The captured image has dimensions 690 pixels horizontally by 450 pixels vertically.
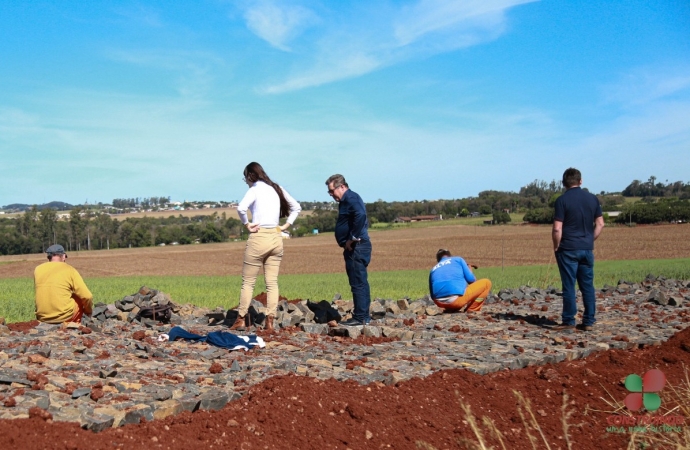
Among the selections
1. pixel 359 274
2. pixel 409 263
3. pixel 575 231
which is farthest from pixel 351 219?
pixel 409 263

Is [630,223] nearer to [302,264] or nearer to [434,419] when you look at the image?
[302,264]

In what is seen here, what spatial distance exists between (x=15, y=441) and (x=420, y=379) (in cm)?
335

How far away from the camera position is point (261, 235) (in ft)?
27.4

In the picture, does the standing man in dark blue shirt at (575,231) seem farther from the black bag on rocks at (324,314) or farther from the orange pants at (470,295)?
the black bag on rocks at (324,314)

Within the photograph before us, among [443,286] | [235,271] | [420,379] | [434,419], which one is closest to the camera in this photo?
[434,419]

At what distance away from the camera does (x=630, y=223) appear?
7050cm

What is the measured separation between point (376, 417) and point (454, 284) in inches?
228

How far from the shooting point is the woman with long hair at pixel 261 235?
27.3ft

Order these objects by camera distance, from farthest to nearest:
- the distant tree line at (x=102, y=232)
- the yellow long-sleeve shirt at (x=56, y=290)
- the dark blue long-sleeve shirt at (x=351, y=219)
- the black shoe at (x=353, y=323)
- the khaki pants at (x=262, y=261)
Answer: the distant tree line at (x=102, y=232)
the black shoe at (x=353, y=323)
the dark blue long-sleeve shirt at (x=351, y=219)
the khaki pants at (x=262, y=261)
the yellow long-sleeve shirt at (x=56, y=290)

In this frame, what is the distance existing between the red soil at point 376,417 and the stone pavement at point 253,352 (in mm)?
244

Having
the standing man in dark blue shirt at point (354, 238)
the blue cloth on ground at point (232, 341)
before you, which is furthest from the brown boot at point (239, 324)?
the standing man in dark blue shirt at point (354, 238)

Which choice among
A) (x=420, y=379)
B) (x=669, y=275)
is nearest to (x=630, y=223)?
(x=669, y=275)

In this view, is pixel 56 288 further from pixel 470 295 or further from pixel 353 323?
pixel 470 295

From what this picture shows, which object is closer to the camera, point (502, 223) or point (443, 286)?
point (443, 286)
